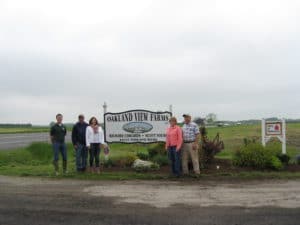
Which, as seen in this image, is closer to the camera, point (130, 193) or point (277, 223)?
point (277, 223)

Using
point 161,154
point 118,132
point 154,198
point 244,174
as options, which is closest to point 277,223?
point 154,198

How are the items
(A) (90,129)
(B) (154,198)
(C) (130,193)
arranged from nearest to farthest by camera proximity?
(B) (154,198) → (C) (130,193) → (A) (90,129)

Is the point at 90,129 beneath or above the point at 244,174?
above

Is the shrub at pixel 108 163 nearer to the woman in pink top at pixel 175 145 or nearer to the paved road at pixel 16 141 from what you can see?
the woman in pink top at pixel 175 145

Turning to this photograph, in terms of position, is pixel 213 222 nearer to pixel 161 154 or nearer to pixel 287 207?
pixel 287 207

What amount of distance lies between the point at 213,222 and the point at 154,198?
2.34 meters

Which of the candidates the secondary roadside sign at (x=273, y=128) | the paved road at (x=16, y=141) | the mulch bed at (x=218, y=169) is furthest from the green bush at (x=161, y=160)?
the paved road at (x=16, y=141)

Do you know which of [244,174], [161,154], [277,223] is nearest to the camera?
[277,223]

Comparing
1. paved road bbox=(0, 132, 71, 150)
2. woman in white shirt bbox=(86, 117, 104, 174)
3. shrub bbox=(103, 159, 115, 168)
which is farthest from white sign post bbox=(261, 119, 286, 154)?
paved road bbox=(0, 132, 71, 150)

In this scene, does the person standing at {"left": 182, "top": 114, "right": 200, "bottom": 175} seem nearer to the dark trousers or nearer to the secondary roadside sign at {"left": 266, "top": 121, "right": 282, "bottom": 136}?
the dark trousers

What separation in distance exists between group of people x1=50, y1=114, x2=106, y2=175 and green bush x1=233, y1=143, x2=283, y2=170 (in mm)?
4176

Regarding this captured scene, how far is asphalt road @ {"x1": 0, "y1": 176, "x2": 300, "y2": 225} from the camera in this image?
796cm

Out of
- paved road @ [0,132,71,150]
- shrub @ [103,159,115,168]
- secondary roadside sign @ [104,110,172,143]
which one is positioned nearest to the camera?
shrub @ [103,159,115,168]

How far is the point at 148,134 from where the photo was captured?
17.0 m
